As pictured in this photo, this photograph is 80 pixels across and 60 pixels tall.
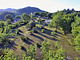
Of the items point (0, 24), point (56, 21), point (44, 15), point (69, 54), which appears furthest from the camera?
point (44, 15)

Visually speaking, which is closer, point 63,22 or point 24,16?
point 63,22

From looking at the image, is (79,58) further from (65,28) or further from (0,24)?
(0,24)

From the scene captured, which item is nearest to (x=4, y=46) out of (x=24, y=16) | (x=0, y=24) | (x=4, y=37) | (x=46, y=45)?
(x=4, y=37)

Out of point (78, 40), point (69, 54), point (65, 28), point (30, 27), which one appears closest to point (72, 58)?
point (69, 54)

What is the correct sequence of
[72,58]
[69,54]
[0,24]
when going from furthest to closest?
1. [0,24]
2. [69,54]
3. [72,58]

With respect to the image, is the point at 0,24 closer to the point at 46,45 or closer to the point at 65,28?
the point at 46,45

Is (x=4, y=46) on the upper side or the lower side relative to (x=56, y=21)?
lower

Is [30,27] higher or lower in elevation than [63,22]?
lower

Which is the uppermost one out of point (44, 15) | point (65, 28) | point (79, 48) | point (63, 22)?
point (44, 15)

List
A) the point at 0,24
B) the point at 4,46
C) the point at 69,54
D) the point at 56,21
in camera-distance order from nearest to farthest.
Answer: the point at 69,54 < the point at 4,46 < the point at 56,21 < the point at 0,24
